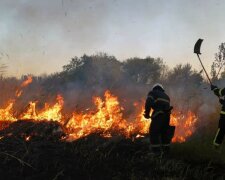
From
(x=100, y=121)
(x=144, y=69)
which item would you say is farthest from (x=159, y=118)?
(x=144, y=69)

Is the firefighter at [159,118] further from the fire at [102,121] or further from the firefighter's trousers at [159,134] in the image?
the fire at [102,121]

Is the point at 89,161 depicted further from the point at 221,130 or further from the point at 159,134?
the point at 221,130

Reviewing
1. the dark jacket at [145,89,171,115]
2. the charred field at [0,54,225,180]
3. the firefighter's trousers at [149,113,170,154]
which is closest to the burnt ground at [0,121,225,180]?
the charred field at [0,54,225,180]

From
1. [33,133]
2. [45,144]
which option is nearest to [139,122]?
[33,133]

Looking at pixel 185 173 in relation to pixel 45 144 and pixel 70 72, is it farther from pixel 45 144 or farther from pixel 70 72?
pixel 70 72

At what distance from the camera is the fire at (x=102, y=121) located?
13492mm

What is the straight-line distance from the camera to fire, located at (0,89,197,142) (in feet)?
44.3

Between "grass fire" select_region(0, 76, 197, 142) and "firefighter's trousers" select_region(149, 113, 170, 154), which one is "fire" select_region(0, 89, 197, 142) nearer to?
"grass fire" select_region(0, 76, 197, 142)

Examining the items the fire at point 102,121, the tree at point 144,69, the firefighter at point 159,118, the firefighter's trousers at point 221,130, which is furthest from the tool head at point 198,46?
the tree at point 144,69

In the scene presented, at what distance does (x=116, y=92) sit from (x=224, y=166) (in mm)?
15630

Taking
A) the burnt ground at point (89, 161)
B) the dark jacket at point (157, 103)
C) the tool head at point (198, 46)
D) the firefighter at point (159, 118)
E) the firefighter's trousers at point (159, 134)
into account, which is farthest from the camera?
the tool head at point (198, 46)

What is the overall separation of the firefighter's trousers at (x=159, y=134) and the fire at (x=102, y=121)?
73.4 inches

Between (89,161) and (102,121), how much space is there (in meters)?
6.07

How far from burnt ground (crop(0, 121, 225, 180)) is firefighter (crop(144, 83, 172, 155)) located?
16.6 inches
